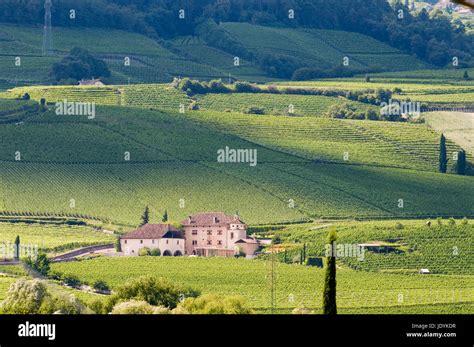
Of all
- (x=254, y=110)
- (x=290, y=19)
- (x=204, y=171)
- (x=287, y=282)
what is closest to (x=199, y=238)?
(x=204, y=171)

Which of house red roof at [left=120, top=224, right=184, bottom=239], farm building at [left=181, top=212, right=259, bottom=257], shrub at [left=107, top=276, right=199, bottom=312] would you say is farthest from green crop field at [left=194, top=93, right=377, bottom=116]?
shrub at [left=107, top=276, right=199, bottom=312]

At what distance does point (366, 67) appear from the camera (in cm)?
11975

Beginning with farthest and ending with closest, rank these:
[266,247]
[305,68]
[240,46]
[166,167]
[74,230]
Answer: [240,46], [305,68], [166,167], [74,230], [266,247]

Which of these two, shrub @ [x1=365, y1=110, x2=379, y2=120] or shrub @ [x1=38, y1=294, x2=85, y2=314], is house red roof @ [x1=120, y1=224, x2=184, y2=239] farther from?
shrub @ [x1=365, y1=110, x2=379, y2=120]

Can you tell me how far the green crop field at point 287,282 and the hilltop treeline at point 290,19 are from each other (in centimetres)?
7199

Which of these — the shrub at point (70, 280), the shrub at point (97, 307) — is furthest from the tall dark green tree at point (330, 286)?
the shrub at point (70, 280)

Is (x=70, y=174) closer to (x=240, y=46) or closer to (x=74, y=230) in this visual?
(x=74, y=230)

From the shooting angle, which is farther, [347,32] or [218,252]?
[347,32]

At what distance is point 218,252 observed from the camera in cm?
5641

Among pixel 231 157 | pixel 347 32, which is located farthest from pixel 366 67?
pixel 231 157

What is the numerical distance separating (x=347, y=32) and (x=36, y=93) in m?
55.3

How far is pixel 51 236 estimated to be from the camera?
56781 millimetres

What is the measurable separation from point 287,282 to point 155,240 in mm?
10201

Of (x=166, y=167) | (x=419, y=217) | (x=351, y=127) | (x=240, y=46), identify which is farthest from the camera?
(x=240, y=46)
